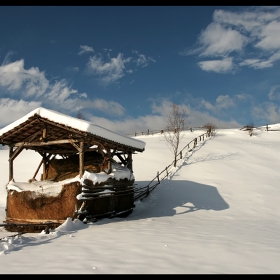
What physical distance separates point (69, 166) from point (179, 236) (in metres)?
7.87

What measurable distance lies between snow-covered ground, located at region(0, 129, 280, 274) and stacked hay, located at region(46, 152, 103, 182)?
303 centimetres

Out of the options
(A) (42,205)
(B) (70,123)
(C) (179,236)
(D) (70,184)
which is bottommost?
(C) (179,236)

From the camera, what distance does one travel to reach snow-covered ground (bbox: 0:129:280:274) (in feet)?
15.4

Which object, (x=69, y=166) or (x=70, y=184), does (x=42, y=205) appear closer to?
(x=70, y=184)

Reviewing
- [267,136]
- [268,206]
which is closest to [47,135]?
[268,206]

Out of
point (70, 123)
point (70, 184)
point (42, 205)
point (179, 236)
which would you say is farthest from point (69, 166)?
point (179, 236)

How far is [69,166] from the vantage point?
13.6 metres

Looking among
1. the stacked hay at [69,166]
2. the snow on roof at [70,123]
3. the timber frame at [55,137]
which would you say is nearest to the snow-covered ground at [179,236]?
the timber frame at [55,137]

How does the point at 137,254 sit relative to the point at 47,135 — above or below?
below

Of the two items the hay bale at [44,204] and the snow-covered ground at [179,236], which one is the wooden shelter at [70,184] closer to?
the hay bale at [44,204]

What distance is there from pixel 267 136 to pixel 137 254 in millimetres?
41900

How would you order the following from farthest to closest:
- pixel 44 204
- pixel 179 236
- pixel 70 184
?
1. pixel 44 204
2. pixel 70 184
3. pixel 179 236
